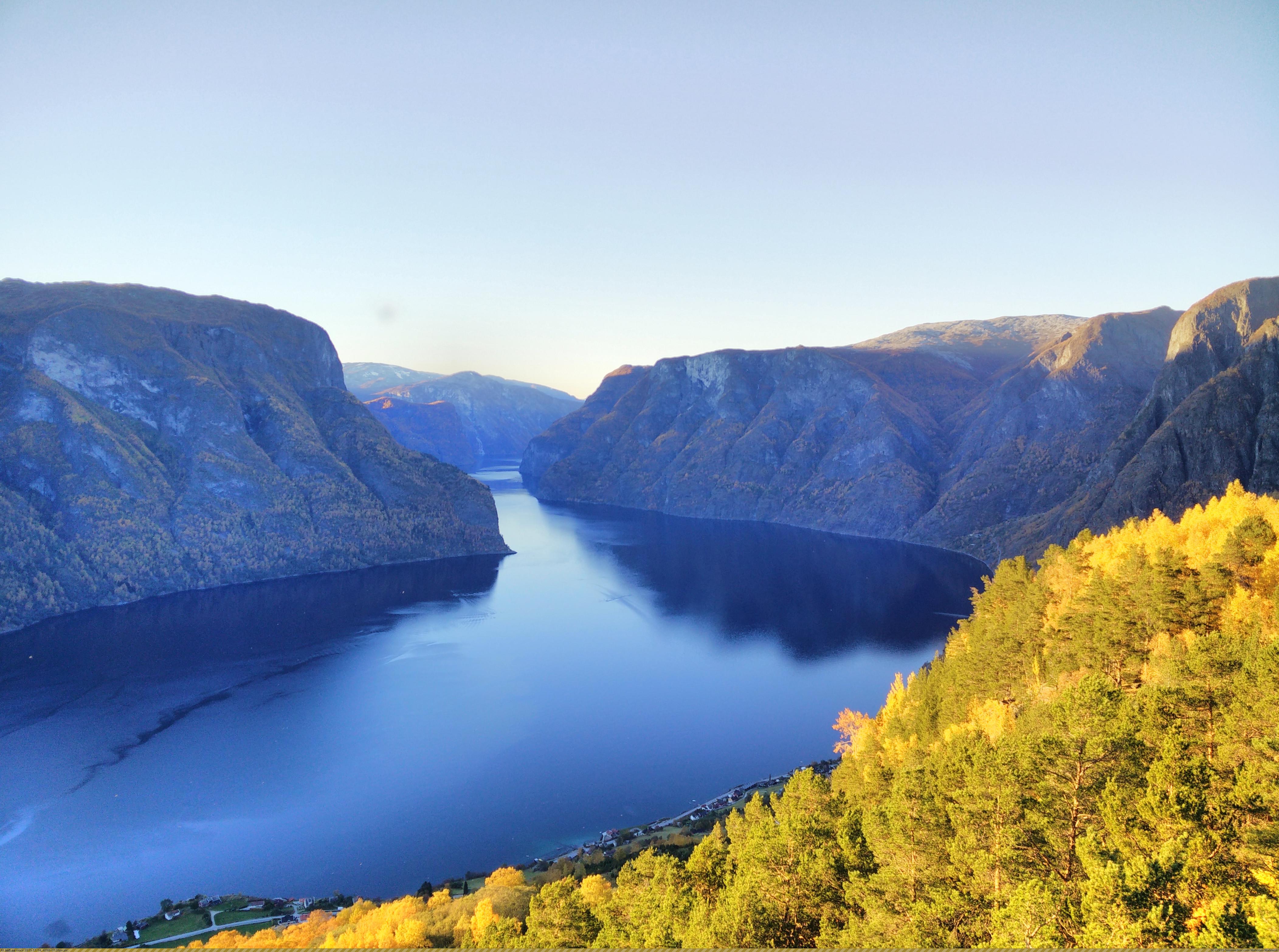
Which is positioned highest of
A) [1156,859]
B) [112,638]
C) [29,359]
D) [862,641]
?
[29,359]

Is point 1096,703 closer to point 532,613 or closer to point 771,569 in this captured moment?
point 532,613

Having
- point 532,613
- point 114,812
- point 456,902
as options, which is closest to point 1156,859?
point 456,902

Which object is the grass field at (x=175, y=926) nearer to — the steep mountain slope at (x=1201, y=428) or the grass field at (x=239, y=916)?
the grass field at (x=239, y=916)

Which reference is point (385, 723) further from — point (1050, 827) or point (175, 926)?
point (1050, 827)

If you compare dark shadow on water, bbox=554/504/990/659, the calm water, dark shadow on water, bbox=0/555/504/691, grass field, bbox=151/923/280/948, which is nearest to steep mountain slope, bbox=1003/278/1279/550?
dark shadow on water, bbox=554/504/990/659

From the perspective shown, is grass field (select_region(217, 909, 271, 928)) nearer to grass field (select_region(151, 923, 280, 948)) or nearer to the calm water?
grass field (select_region(151, 923, 280, 948))

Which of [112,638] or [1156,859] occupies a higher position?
[1156,859]
